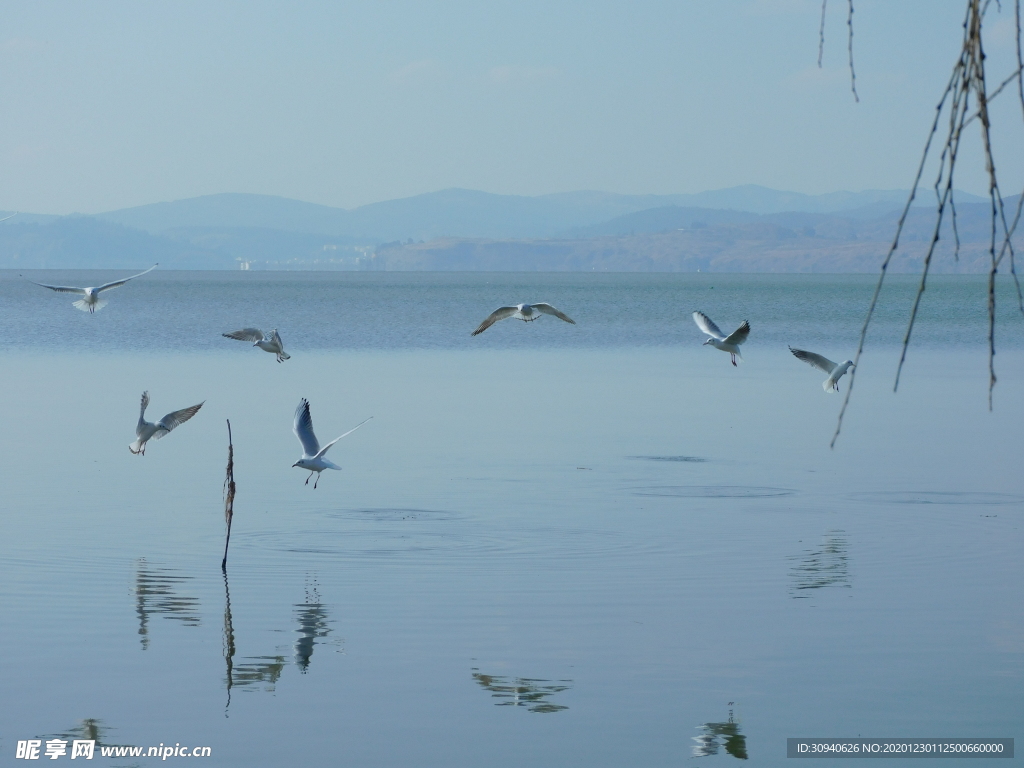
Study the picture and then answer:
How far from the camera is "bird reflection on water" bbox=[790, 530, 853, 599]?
1087 centimetres

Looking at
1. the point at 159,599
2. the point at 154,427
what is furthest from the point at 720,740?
the point at 154,427

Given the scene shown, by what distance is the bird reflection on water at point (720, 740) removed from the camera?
24.1 ft

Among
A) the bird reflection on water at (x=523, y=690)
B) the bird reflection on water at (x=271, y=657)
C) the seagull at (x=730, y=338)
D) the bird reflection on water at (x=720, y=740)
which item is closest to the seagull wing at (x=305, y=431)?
the bird reflection on water at (x=271, y=657)

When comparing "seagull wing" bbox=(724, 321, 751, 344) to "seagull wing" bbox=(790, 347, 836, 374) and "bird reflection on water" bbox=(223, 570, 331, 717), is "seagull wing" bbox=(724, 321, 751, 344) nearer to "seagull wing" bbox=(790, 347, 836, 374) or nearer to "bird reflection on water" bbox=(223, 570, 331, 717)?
"seagull wing" bbox=(790, 347, 836, 374)

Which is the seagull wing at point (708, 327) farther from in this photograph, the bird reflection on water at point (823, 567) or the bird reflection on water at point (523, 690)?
the bird reflection on water at point (523, 690)

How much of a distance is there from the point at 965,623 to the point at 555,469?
26.0 feet

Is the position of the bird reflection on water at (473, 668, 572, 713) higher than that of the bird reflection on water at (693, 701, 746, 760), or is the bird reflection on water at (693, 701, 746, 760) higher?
the bird reflection on water at (473, 668, 572, 713)

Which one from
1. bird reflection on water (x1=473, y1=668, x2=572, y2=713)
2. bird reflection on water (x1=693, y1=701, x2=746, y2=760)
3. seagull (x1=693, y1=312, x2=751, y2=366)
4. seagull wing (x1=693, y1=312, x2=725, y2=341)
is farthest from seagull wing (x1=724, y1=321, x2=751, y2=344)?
bird reflection on water (x1=693, y1=701, x2=746, y2=760)

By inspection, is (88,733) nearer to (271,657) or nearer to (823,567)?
(271,657)

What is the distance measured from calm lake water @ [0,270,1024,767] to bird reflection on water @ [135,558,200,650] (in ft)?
0.12

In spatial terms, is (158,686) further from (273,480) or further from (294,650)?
(273,480)

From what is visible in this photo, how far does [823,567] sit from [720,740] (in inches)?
170

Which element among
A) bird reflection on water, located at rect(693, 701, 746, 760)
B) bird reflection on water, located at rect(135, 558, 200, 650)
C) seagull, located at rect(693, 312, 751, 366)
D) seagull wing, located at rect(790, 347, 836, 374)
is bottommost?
bird reflection on water, located at rect(693, 701, 746, 760)

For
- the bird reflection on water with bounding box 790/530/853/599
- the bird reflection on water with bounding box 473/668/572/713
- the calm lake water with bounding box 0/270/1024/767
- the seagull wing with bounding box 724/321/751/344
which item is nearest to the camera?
the calm lake water with bounding box 0/270/1024/767
